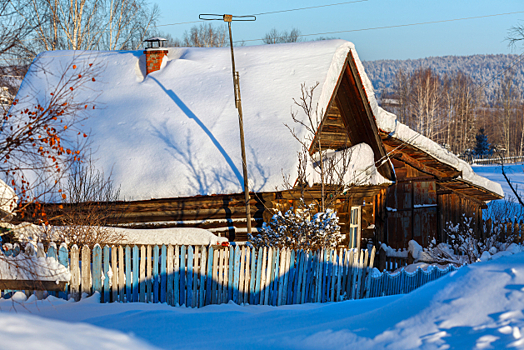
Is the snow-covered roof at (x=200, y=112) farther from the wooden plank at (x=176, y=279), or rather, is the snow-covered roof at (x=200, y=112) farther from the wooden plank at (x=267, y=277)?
the wooden plank at (x=176, y=279)

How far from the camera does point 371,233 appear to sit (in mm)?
13180

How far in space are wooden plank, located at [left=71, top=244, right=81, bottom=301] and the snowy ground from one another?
4.61 ft

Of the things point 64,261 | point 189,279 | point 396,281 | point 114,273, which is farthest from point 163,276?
point 396,281

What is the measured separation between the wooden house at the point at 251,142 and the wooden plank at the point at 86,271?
298 centimetres

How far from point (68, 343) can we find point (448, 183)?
1386 centimetres

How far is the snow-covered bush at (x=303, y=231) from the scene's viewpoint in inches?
322

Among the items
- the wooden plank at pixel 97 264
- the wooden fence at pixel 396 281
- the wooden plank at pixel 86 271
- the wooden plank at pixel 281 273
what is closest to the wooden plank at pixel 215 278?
the wooden plank at pixel 281 273

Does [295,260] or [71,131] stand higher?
[71,131]

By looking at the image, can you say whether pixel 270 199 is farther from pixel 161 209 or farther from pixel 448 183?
pixel 448 183

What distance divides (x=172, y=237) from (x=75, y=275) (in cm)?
265

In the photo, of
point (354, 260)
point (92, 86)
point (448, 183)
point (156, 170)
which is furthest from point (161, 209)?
point (448, 183)

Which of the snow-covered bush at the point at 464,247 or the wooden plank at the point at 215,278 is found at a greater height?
the wooden plank at the point at 215,278

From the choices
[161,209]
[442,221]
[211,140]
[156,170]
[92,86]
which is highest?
[92,86]

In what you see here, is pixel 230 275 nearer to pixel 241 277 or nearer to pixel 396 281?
pixel 241 277
